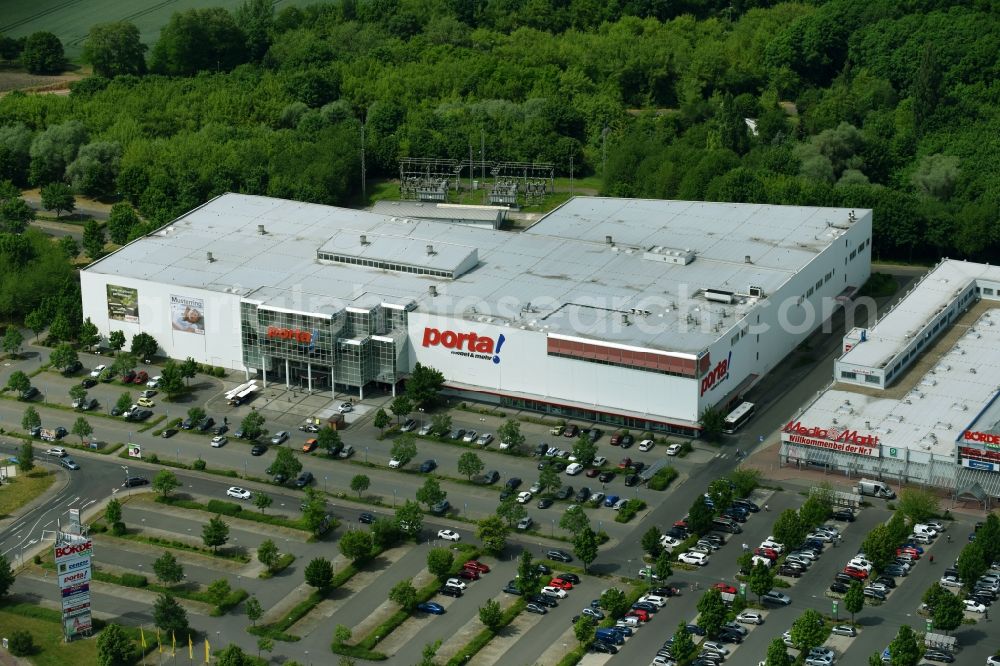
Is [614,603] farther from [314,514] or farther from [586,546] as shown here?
[314,514]

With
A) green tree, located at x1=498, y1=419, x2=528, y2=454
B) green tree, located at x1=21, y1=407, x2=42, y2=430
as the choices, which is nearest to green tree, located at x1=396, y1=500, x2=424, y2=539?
green tree, located at x1=498, y1=419, x2=528, y2=454

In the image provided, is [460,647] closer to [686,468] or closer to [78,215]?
[686,468]

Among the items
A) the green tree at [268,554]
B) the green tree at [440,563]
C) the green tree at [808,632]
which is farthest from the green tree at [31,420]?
the green tree at [808,632]

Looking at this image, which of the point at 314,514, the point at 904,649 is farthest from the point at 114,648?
the point at 904,649

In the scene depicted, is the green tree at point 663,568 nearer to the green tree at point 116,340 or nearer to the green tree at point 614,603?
the green tree at point 614,603

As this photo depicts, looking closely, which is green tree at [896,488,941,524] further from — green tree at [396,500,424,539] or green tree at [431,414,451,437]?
green tree at [431,414,451,437]
